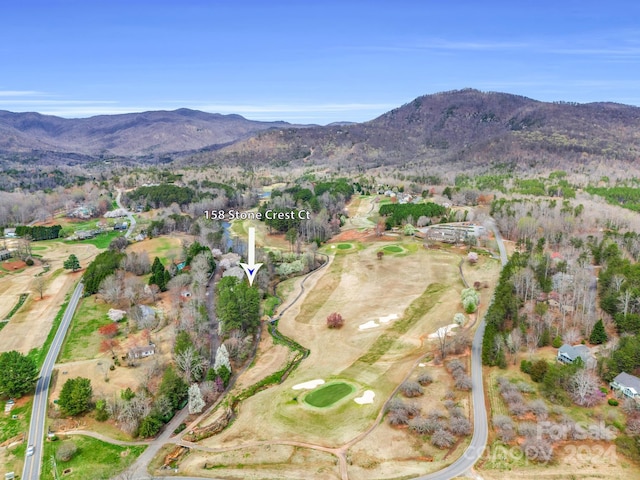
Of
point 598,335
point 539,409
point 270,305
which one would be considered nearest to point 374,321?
point 270,305

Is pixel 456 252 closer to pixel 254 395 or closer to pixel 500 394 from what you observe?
pixel 500 394

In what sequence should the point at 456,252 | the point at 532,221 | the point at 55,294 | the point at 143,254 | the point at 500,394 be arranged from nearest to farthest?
1. the point at 500,394
2. the point at 55,294
3. the point at 143,254
4. the point at 456,252
5. the point at 532,221

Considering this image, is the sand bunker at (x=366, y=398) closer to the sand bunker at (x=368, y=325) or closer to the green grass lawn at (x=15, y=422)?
the sand bunker at (x=368, y=325)

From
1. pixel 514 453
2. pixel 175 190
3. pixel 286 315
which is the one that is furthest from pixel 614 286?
pixel 175 190

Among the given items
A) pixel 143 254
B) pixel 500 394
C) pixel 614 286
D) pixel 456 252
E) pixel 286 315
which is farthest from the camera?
pixel 456 252

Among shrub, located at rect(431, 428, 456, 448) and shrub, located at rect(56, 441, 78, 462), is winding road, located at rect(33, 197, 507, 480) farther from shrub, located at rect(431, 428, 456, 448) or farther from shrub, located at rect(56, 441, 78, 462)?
shrub, located at rect(56, 441, 78, 462)

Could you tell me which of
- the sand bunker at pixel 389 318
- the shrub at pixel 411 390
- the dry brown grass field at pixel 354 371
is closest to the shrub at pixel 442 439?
the dry brown grass field at pixel 354 371
